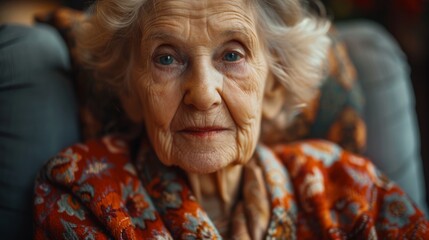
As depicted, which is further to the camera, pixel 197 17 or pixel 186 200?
pixel 186 200

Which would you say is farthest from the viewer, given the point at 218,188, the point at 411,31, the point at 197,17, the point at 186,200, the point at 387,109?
the point at 411,31

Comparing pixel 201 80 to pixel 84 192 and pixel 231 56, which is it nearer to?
pixel 231 56

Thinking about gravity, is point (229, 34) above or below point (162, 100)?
above

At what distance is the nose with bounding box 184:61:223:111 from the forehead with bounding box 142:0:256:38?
0.29 ft

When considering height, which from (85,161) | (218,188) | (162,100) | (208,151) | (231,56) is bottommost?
(218,188)

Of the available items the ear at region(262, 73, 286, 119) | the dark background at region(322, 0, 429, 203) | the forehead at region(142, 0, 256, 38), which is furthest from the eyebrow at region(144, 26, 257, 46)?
the dark background at region(322, 0, 429, 203)

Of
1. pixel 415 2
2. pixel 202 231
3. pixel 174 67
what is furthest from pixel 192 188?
pixel 415 2

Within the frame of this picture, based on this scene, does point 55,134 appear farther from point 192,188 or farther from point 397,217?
point 397,217

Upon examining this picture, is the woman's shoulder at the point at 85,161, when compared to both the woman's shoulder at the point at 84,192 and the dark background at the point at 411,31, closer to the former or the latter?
the woman's shoulder at the point at 84,192

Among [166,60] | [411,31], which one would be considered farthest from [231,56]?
[411,31]

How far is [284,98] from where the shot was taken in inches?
57.5

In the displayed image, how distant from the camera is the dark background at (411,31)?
93.7 inches

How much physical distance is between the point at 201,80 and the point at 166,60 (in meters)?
0.12

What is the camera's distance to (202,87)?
44.0 inches
